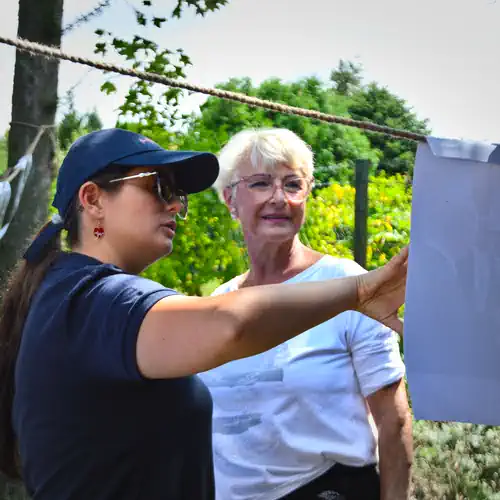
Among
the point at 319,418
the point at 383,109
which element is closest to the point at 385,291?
the point at 319,418

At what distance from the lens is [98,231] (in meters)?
1.50

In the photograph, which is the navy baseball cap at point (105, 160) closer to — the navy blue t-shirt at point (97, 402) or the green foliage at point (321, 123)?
the navy blue t-shirt at point (97, 402)

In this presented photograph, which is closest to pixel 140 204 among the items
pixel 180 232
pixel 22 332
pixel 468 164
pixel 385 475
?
pixel 22 332

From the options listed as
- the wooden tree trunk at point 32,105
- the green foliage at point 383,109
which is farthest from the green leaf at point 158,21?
the green foliage at point 383,109

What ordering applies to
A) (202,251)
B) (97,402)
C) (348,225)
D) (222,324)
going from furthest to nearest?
(348,225) → (202,251) → (97,402) → (222,324)

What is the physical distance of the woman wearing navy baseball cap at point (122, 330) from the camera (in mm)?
1229

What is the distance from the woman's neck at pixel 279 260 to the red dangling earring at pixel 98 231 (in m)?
0.97

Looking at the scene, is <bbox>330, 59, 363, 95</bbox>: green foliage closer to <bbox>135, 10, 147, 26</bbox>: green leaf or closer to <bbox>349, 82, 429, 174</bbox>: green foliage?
<bbox>349, 82, 429, 174</bbox>: green foliage

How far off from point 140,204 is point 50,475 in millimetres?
474

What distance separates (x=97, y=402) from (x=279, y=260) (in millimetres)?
1181

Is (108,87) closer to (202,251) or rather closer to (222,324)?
(202,251)

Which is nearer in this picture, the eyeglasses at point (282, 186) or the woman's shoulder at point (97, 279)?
the woman's shoulder at point (97, 279)

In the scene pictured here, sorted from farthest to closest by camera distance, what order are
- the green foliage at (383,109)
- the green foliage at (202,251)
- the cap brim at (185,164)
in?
the green foliage at (383,109) → the green foliage at (202,251) → the cap brim at (185,164)

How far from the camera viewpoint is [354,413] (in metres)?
2.14
